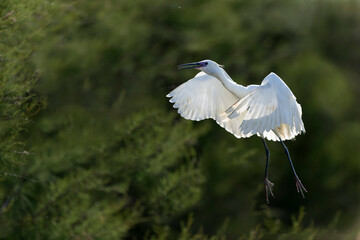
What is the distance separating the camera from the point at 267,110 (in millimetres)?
2383

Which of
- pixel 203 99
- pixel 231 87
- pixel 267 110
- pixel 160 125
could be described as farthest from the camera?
pixel 160 125

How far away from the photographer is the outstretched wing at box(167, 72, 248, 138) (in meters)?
2.69

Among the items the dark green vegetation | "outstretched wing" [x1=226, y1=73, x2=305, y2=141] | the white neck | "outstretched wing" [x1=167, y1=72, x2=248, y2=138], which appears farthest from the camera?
the dark green vegetation

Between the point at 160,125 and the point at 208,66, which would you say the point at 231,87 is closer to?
the point at 208,66

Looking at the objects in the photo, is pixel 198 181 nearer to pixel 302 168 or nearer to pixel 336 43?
pixel 302 168

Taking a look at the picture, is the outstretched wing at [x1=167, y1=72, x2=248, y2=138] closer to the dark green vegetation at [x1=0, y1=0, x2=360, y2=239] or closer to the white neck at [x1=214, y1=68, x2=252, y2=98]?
the white neck at [x1=214, y1=68, x2=252, y2=98]

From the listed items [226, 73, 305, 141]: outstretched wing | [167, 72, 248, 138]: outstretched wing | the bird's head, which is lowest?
[167, 72, 248, 138]: outstretched wing

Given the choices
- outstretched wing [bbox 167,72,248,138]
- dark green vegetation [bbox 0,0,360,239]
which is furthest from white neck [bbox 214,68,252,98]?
dark green vegetation [bbox 0,0,360,239]

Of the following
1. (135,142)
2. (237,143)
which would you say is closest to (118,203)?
(135,142)

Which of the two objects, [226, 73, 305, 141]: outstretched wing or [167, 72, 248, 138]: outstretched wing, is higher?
[226, 73, 305, 141]: outstretched wing

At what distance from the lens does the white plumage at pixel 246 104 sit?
7.76ft

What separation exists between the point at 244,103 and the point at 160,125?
3.23 m

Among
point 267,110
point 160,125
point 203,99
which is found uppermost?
point 267,110

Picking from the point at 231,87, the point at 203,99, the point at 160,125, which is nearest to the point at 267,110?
the point at 231,87
